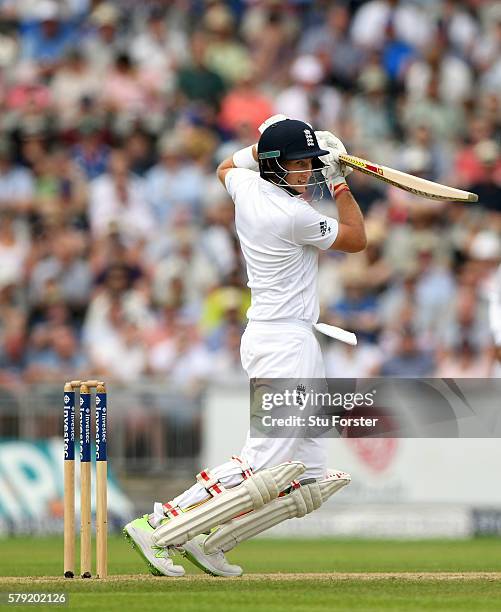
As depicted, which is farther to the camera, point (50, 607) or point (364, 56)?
point (364, 56)

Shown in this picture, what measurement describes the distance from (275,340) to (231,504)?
2.67 ft

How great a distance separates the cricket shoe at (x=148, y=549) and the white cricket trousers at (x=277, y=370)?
21 cm

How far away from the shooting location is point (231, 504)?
7336 mm

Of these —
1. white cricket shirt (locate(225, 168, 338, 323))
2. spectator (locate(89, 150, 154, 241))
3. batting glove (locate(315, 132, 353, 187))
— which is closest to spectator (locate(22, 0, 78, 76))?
spectator (locate(89, 150, 154, 241))

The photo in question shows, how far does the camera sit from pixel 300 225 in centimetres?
741

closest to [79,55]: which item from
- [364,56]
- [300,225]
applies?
[364,56]

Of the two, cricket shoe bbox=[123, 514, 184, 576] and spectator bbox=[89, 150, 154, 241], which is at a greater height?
Result: spectator bbox=[89, 150, 154, 241]

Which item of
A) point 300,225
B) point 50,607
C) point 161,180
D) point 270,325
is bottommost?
point 50,607

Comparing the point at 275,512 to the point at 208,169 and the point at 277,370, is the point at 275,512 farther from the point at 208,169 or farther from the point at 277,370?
the point at 208,169

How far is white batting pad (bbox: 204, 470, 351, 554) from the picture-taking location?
24.6 feet

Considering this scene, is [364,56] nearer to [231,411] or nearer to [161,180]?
[161,180]

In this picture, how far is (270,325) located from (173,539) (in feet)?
3.72

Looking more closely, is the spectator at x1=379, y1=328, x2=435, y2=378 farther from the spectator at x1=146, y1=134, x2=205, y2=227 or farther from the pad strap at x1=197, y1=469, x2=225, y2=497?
the pad strap at x1=197, y1=469, x2=225, y2=497

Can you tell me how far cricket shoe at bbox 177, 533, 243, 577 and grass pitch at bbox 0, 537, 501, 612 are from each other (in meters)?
0.07
